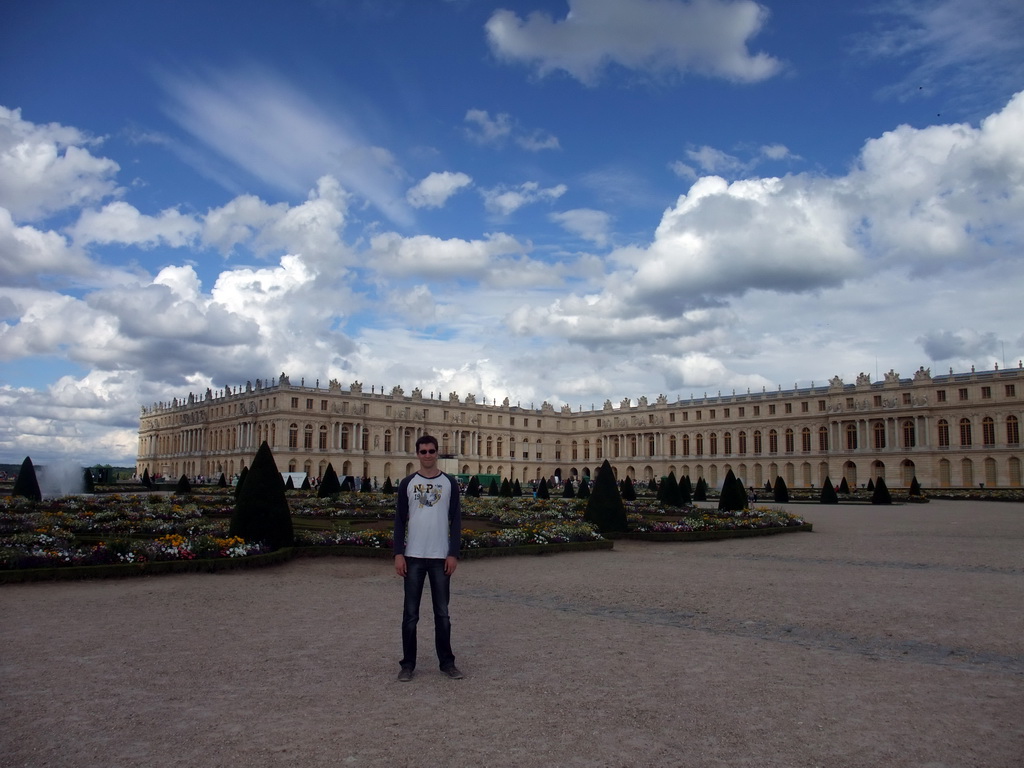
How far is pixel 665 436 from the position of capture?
9400cm

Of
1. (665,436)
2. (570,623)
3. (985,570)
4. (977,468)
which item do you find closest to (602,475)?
(985,570)

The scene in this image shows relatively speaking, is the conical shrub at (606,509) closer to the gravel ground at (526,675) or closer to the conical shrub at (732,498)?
the gravel ground at (526,675)

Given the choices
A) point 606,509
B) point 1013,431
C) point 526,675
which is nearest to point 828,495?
point 606,509

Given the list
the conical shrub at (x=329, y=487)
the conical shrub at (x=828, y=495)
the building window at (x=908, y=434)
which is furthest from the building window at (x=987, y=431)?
the conical shrub at (x=329, y=487)

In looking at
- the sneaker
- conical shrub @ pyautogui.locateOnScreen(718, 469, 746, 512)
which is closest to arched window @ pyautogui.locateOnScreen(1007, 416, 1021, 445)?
conical shrub @ pyautogui.locateOnScreen(718, 469, 746, 512)

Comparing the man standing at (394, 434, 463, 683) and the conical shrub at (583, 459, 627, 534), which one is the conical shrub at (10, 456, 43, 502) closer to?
the conical shrub at (583, 459, 627, 534)

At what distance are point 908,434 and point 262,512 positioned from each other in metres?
73.6

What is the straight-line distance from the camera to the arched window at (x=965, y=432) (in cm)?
7034

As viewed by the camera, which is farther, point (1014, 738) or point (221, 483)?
point (221, 483)

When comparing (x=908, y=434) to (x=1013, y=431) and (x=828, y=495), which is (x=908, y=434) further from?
(x=828, y=495)

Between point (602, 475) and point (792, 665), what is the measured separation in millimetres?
14020

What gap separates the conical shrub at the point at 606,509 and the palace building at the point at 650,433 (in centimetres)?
5596

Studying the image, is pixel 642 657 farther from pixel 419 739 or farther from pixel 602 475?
pixel 602 475

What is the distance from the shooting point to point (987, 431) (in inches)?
2721
